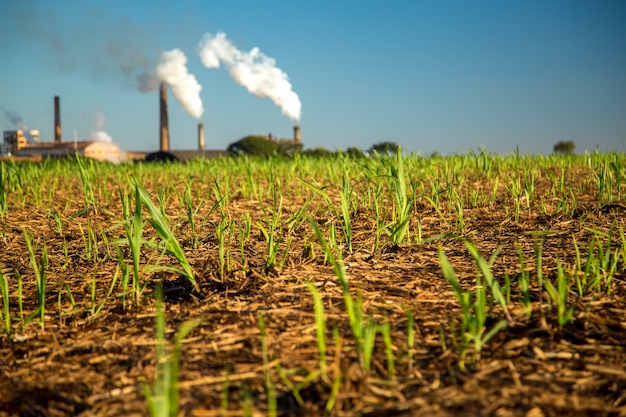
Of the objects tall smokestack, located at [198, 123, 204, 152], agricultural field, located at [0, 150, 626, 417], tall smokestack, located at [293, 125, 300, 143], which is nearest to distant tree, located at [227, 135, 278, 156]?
tall smokestack, located at [293, 125, 300, 143]

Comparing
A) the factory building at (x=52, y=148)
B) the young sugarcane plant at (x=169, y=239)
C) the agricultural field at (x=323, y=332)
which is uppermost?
the factory building at (x=52, y=148)

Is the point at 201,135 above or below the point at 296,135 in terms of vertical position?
above

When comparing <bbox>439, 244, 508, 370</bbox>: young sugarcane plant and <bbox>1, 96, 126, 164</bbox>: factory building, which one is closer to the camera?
<bbox>439, 244, 508, 370</bbox>: young sugarcane plant

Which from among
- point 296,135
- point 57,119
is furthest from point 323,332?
point 57,119

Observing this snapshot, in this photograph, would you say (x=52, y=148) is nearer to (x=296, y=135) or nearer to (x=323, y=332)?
(x=296, y=135)

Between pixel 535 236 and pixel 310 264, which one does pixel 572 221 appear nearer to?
pixel 535 236

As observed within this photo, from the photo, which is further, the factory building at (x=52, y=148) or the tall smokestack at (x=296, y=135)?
the tall smokestack at (x=296, y=135)

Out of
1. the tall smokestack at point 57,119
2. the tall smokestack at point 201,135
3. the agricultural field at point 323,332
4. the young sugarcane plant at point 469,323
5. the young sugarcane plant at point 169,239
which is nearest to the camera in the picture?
the agricultural field at point 323,332

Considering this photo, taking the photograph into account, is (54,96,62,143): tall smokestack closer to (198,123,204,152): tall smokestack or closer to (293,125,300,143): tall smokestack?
(198,123,204,152): tall smokestack

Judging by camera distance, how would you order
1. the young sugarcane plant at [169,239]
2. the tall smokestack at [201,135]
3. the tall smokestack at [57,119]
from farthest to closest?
the tall smokestack at [201,135]
the tall smokestack at [57,119]
the young sugarcane plant at [169,239]

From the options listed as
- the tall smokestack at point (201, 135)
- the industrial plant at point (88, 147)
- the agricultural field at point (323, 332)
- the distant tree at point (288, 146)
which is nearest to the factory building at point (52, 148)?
the industrial plant at point (88, 147)

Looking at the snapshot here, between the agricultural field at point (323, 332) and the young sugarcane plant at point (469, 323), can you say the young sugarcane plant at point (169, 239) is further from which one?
the young sugarcane plant at point (469, 323)

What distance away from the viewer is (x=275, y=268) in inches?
93.1

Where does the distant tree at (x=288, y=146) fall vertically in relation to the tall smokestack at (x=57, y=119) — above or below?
below
